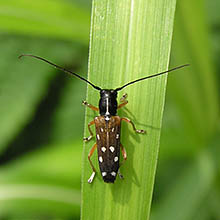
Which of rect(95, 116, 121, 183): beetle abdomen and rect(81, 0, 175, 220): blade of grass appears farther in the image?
rect(95, 116, 121, 183): beetle abdomen

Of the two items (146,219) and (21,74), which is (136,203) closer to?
(146,219)

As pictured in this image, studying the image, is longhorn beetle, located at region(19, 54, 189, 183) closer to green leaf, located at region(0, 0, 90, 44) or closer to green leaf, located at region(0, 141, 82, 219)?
green leaf, located at region(0, 0, 90, 44)

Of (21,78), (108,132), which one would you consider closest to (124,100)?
(108,132)

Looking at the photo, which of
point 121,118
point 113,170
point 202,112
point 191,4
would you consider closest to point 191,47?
point 191,4

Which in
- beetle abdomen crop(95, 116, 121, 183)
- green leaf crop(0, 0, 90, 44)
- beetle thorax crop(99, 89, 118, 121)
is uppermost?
green leaf crop(0, 0, 90, 44)

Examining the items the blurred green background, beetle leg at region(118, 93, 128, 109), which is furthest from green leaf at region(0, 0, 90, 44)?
beetle leg at region(118, 93, 128, 109)

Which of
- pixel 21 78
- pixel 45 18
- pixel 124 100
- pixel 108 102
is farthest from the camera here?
pixel 21 78

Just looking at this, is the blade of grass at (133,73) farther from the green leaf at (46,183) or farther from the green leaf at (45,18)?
the green leaf at (46,183)

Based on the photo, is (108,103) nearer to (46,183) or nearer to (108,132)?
(108,132)
